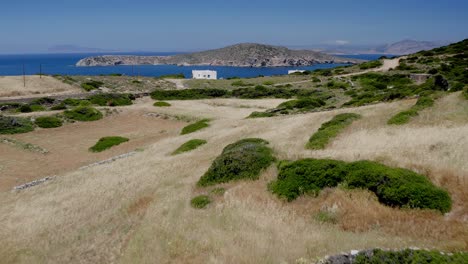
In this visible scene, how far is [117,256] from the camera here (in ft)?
37.6

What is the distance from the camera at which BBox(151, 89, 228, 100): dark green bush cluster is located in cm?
7081

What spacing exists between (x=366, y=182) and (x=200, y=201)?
17.4 ft

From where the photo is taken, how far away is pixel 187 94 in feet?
240

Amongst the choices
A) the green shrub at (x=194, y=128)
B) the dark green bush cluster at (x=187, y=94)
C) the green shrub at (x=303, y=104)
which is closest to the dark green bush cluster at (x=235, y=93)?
the dark green bush cluster at (x=187, y=94)

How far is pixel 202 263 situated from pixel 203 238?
1249 mm

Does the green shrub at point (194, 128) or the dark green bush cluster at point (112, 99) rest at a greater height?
the dark green bush cluster at point (112, 99)

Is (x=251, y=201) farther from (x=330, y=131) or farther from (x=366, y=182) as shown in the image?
(x=330, y=131)

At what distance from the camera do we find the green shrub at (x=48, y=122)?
152 ft

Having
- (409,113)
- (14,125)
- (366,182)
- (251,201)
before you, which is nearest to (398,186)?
(366,182)

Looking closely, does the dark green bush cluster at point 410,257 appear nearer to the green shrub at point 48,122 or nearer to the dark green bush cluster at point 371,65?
the green shrub at point 48,122

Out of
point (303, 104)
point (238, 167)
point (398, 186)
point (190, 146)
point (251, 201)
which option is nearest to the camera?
point (398, 186)

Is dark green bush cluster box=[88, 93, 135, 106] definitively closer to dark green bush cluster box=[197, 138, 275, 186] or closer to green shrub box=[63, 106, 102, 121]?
green shrub box=[63, 106, 102, 121]

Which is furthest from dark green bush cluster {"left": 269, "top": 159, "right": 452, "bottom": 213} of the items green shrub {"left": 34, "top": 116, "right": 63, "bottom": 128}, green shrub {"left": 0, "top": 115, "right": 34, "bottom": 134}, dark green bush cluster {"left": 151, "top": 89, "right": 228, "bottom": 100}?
dark green bush cluster {"left": 151, "top": 89, "right": 228, "bottom": 100}

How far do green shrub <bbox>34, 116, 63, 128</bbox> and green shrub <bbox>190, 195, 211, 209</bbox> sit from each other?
3700 centimetres
